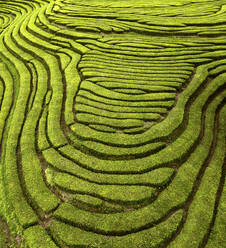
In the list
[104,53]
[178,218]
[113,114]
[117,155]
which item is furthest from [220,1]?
[178,218]

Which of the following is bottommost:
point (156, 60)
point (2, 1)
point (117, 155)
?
point (117, 155)

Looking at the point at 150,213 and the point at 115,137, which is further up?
the point at 115,137

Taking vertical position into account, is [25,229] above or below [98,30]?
below

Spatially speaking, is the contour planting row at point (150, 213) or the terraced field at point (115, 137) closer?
the contour planting row at point (150, 213)

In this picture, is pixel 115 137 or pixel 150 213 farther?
pixel 115 137

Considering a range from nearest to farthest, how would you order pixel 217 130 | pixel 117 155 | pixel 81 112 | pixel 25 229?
pixel 25 229
pixel 117 155
pixel 217 130
pixel 81 112

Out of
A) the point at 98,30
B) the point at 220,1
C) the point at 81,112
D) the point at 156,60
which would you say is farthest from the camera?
the point at 220,1

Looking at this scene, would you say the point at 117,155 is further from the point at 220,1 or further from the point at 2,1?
the point at 2,1

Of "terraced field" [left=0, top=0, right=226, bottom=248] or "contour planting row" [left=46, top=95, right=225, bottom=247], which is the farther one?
"terraced field" [left=0, top=0, right=226, bottom=248]
